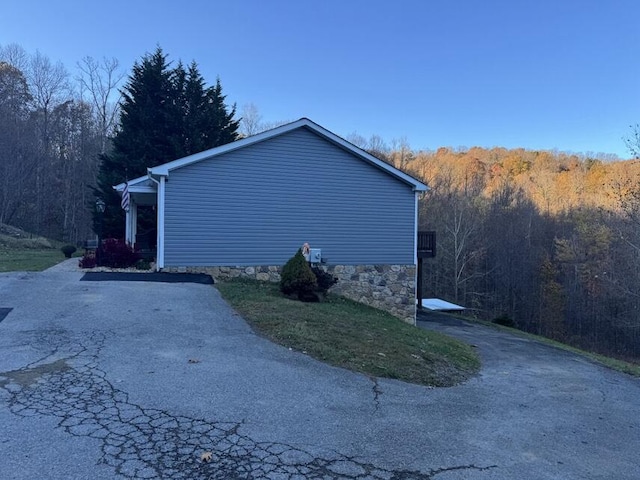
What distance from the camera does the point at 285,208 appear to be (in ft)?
41.6

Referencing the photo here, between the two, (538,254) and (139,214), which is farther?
(538,254)

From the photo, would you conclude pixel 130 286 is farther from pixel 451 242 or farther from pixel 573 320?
pixel 573 320

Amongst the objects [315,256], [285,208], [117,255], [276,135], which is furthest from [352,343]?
[117,255]

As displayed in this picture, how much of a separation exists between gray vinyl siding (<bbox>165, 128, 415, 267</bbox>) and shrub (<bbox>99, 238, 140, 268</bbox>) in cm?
145

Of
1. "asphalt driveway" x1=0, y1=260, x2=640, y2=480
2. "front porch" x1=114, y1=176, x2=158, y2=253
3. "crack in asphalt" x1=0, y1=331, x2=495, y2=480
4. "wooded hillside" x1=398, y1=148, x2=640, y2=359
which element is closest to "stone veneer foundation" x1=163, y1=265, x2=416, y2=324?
"front porch" x1=114, y1=176, x2=158, y2=253

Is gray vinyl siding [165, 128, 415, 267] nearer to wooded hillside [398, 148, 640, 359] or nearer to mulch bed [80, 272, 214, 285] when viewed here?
mulch bed [80, 272, 214, 285]

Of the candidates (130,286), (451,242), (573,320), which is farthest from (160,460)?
Result: (573,320)

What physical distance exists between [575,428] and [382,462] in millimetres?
2345

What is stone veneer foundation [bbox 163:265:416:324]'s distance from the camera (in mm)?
13250

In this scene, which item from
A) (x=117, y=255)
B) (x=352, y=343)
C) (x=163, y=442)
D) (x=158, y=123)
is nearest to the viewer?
(x=163, y=442)

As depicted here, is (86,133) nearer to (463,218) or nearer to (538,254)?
(463,218)

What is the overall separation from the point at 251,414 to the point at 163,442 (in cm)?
79

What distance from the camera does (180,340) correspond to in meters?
5.79

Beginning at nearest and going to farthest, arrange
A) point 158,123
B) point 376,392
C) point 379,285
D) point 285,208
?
point 376,392 < point 285,208 < point 379,285 < point 158,123
